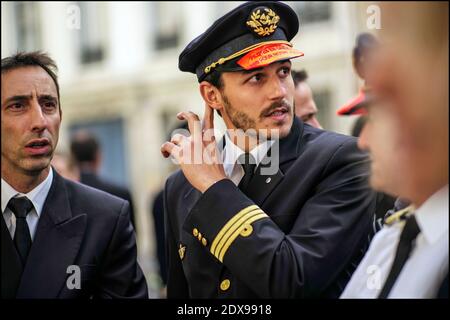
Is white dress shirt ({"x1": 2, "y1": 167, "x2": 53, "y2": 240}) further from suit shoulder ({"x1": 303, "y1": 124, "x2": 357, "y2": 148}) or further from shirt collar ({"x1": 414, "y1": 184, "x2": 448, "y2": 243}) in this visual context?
shirt collar ({"x1": 414, "y1": 184, "x2": 448, "y2": 243})

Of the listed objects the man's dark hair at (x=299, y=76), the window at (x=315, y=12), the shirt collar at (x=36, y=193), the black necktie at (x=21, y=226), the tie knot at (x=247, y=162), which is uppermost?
the window at (x=315, y=12)

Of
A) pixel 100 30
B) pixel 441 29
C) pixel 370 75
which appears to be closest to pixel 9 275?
pixel 370 75

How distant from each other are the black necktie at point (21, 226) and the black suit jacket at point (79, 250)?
0.03m

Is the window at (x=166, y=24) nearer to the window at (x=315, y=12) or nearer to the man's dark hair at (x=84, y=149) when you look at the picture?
the window at (x=315, y=12)

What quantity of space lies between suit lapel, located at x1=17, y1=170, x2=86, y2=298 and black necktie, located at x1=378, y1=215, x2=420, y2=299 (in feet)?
3.96

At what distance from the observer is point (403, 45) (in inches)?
67.8

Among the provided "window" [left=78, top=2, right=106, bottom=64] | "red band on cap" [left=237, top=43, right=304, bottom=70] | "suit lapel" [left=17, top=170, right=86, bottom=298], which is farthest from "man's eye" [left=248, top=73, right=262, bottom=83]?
"window" [left=78, top=2, right=106, bottom=64]

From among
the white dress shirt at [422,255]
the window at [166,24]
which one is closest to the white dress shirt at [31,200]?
the white dress shirt at [422,255]

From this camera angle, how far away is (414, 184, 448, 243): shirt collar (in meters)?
1.84

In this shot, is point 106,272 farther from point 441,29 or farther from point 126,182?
point 126,182

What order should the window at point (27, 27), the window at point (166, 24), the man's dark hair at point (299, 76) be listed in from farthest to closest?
the window at point (27, 27) < the window at point (166, 24) < the man's dark hair at point (299, 76)

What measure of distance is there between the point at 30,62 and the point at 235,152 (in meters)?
0.82

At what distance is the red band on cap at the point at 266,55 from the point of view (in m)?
2.76

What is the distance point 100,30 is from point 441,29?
15378mm
